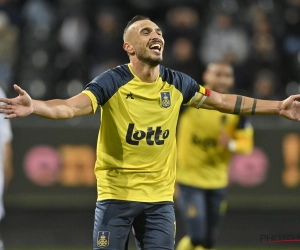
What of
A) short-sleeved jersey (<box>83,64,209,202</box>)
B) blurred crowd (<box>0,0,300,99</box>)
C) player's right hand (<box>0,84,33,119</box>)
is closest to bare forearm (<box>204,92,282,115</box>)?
short-sleeved jersey (<box>83,64,209,202</box>)

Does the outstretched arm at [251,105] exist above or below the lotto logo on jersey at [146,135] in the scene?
above

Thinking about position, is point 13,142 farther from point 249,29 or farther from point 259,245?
point 249,29

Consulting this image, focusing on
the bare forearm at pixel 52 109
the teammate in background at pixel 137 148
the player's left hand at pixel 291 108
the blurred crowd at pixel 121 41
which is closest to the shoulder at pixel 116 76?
the teammate in background at pixel 137 148

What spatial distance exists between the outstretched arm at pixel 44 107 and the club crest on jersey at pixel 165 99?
713mm

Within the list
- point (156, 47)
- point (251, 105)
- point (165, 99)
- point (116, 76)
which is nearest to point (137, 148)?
point (165, 99)

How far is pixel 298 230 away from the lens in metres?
11.9

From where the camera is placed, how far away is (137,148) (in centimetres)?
601

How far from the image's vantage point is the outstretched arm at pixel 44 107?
5102mm

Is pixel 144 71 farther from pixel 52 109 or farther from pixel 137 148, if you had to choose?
pixel 52 109

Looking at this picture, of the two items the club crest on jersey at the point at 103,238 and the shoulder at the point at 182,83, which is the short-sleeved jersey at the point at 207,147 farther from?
the club crest on jersey at the point at 103,238

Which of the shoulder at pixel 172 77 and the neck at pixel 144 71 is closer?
the neck at pixel 144 71

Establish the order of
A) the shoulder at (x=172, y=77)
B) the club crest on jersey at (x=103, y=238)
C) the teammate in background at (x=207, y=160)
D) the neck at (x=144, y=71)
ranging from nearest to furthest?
1. the club crest on jersey at (x=103, y=238)
2. the neck at (x=144, y=71)
3. the shoulder at (x=172, y=77)
4. the teammate in background at (x=207, y=160)

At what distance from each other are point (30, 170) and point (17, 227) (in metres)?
0.95

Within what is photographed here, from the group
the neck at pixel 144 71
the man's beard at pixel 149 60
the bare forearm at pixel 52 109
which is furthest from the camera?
the neck at pixel 144 71
